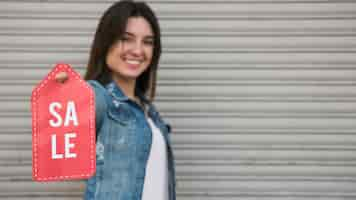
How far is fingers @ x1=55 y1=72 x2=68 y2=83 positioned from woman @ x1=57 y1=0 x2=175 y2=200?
0.85 feet

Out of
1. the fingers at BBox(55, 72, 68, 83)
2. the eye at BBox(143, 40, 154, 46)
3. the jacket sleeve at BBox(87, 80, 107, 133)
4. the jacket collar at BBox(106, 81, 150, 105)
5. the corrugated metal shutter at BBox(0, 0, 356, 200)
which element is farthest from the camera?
the corrugated metal shutter at BBox(0, 0, 356, 200)

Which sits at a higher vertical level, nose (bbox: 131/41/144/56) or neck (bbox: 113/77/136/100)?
nose (bbox: 131/41/144/56)

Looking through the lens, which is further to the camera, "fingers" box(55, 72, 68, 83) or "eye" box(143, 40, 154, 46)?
"eye" box(143, 40, 154, 46)

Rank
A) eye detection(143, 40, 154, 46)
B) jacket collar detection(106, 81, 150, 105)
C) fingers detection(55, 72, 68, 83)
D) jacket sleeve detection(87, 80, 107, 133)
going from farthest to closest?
eye detection(143, 40, 154, 46) < jacket collar detection(106, 81, 150, 105) < jacket sleeve detection(87, 80, 107, 133) < fingers detection(55, 72, 68, 83)

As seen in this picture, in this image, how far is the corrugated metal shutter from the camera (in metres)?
2.07

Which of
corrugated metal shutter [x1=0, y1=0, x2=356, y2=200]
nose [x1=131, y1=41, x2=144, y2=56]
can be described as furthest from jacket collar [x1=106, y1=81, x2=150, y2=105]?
corrugated metal shutter [x1=0, y1=0, x2=356, y2=200]

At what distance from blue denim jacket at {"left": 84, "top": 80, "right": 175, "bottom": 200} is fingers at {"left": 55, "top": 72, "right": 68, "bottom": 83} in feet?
0.84

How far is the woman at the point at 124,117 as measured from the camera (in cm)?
131

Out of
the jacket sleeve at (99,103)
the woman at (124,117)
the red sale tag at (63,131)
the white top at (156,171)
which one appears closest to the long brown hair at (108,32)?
the woman at (124,117)

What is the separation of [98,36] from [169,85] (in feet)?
2.42

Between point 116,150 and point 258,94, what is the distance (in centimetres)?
106

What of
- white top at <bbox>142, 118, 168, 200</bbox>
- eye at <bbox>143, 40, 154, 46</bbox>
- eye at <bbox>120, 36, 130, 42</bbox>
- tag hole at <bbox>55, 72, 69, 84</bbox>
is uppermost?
eye at <bbox>120, 36, 130, 42</bbox>

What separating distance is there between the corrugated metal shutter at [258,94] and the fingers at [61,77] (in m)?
1.08

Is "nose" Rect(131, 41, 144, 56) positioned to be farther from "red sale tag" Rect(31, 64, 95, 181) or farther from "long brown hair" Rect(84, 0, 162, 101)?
"red sale tag" Rect(31, 64, 95, 181)
